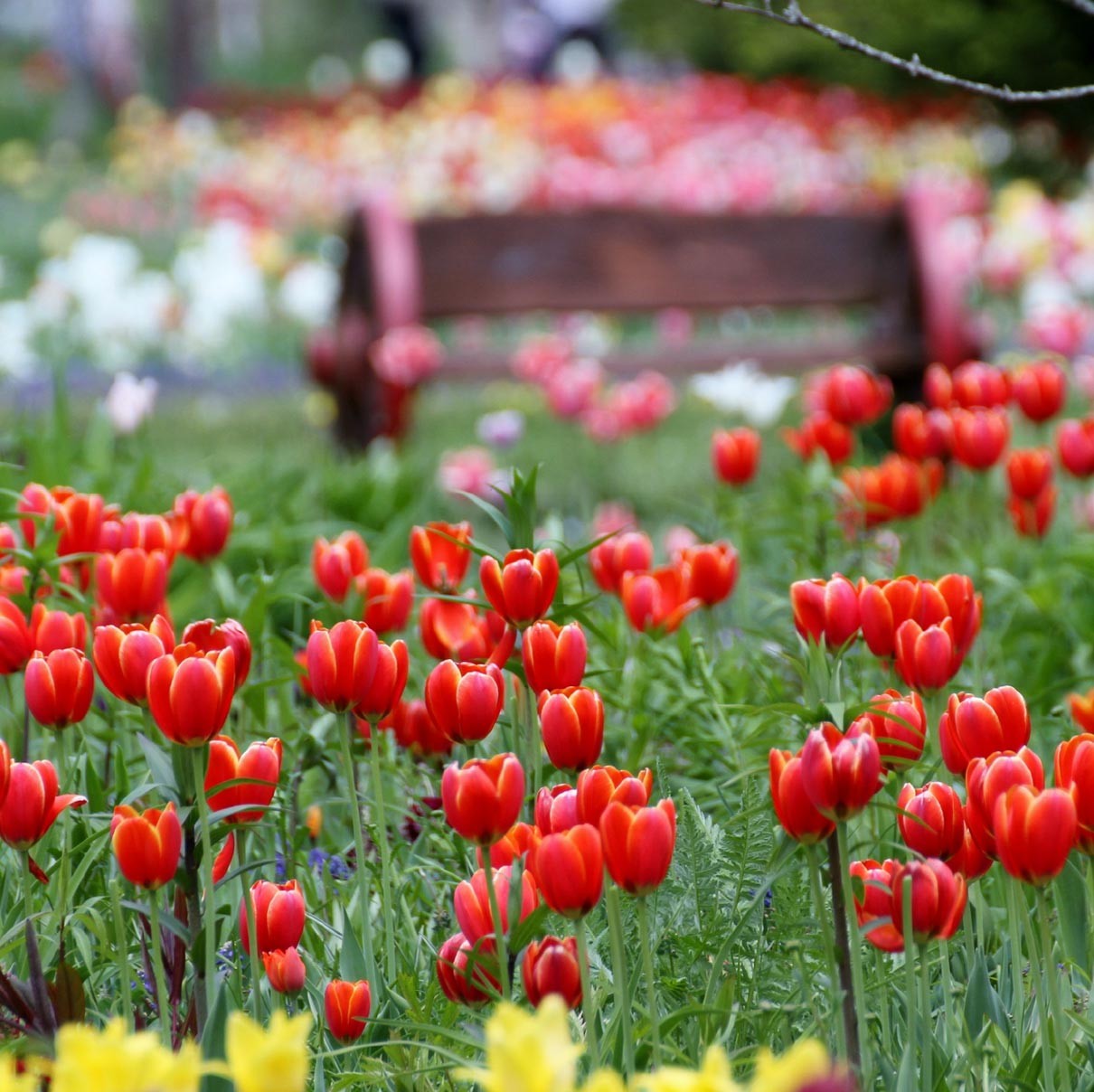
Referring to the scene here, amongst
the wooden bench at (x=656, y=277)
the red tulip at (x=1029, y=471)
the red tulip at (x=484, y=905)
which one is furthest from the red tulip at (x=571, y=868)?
the wooden bench at (x=656, y=277)

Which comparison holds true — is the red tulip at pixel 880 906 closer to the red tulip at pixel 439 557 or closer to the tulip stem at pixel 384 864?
the tulip stem at pixel 384 864

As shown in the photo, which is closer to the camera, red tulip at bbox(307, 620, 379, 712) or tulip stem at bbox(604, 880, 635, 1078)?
tulip stem at bbox(604, 880, 635, 1078)

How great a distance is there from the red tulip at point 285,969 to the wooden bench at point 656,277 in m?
4.28

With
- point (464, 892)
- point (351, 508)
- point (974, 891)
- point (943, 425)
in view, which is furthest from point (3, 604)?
point (351, 508)

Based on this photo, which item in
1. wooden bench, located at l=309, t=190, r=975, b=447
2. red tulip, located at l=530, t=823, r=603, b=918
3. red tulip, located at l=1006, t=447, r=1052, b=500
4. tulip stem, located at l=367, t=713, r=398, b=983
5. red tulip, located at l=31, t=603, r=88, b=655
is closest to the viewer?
red tulip, located at l=530, t=823, r=603, b=918

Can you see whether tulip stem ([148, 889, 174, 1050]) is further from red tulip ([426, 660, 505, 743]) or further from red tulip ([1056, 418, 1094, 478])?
red tulip ([1056, 418, 1094, 478])

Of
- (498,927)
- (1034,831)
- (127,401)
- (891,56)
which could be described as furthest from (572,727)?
(127,401)

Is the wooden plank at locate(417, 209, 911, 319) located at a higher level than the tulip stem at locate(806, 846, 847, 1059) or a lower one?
lower

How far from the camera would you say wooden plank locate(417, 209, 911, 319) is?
5945mm

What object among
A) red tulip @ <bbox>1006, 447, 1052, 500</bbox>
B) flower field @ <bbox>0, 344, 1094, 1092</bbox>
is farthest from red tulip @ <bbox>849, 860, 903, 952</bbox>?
red tulip @ <bbox>1006, 447, 1052, 500</bbox>

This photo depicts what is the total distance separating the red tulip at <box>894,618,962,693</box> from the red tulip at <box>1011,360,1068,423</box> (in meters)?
1.63

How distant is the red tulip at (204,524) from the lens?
7.31ft

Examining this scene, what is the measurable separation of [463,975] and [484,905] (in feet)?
0.30

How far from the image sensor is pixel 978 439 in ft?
8.84
